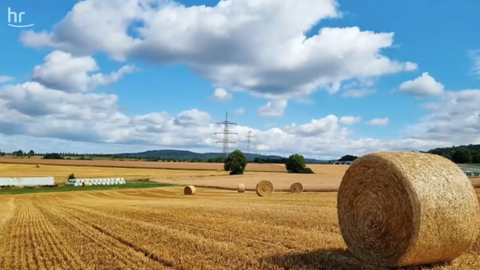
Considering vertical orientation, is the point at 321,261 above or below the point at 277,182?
above

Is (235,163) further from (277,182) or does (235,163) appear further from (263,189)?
(263,189)

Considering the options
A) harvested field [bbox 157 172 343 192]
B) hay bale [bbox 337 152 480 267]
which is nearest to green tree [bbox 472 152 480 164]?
harvested field [bbox 157 172 343 192]

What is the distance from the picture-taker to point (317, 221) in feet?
46.3

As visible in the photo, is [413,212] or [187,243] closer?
[413,212]

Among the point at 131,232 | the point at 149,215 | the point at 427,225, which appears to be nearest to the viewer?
the point at 427,225

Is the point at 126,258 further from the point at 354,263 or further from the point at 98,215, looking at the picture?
the point at 98,215

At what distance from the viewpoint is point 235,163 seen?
76.9 metres

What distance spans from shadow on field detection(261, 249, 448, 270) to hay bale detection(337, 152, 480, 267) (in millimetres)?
162

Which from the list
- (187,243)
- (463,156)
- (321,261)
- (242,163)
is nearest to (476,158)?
(463,156)

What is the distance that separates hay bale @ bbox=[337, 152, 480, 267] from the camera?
7855mm

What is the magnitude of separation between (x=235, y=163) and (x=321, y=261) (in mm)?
68398

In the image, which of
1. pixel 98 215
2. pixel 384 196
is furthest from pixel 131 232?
pixel 384 196

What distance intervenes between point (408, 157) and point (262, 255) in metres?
3.20

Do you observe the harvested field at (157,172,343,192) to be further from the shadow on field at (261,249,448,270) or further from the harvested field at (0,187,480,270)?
the shadow on field at (261,249,448,270)
